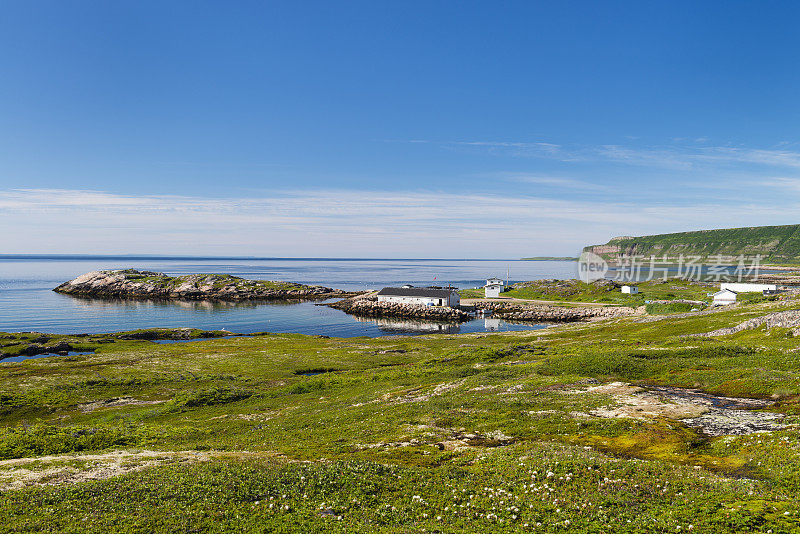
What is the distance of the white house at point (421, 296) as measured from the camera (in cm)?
16662

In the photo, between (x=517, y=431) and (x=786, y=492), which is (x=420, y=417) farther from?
(x=786, y=492)

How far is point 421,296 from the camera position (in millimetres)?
171125

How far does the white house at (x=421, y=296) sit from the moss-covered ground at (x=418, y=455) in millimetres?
115040

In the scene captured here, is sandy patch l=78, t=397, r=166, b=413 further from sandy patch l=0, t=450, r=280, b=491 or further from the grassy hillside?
the grassy hillside

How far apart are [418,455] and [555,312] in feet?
457

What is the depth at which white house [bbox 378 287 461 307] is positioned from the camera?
166625mm

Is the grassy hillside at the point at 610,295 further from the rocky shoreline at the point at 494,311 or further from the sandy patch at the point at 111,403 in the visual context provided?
the sandy patch at the point at 111,403

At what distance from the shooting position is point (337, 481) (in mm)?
17422

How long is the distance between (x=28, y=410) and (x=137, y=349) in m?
47.3

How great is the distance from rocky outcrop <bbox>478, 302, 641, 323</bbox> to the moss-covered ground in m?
90.8

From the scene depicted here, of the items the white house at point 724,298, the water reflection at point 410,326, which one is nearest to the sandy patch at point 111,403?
the water reflection at point 410,326

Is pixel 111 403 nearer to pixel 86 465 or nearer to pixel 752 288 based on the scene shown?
pixel 86 465

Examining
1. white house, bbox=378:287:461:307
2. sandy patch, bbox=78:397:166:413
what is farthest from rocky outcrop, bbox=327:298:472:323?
sandy patch, bbox=78:397:166:413

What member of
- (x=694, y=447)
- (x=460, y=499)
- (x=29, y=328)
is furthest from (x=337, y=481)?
(x=29, y=328)
